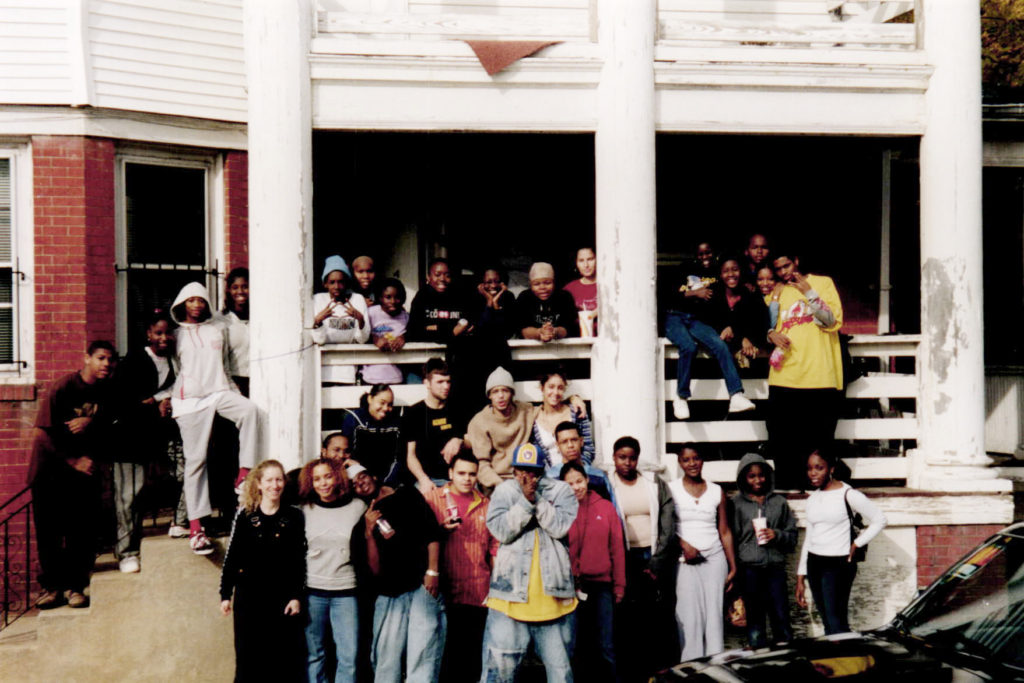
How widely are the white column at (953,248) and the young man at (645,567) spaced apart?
2507 mm

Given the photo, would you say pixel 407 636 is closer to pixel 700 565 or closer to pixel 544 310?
pixel 700 565

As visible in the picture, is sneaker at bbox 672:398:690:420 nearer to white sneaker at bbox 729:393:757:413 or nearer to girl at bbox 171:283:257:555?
white sneaker at bbox 729:393:757:413

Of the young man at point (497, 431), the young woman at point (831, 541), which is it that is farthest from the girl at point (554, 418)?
the young woman at point (831, 541)

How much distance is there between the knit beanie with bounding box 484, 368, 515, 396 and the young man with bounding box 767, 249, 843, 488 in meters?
2.18

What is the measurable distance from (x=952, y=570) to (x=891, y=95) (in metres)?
4.77

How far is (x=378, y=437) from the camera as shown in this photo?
7816 millimetres

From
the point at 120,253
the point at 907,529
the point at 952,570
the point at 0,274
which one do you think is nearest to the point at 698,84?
the point at 907,529

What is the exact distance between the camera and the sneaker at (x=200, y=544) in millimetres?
7668

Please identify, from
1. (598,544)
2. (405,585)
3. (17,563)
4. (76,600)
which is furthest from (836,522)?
(17,563)

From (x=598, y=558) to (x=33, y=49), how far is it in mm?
6281

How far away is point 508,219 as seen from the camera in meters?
11.2

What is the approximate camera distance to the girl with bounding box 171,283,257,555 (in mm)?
7707

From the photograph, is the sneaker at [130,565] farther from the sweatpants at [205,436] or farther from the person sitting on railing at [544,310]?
the person sitting on railing at [544,310]

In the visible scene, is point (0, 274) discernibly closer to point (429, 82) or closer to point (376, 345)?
point (376, 345)
